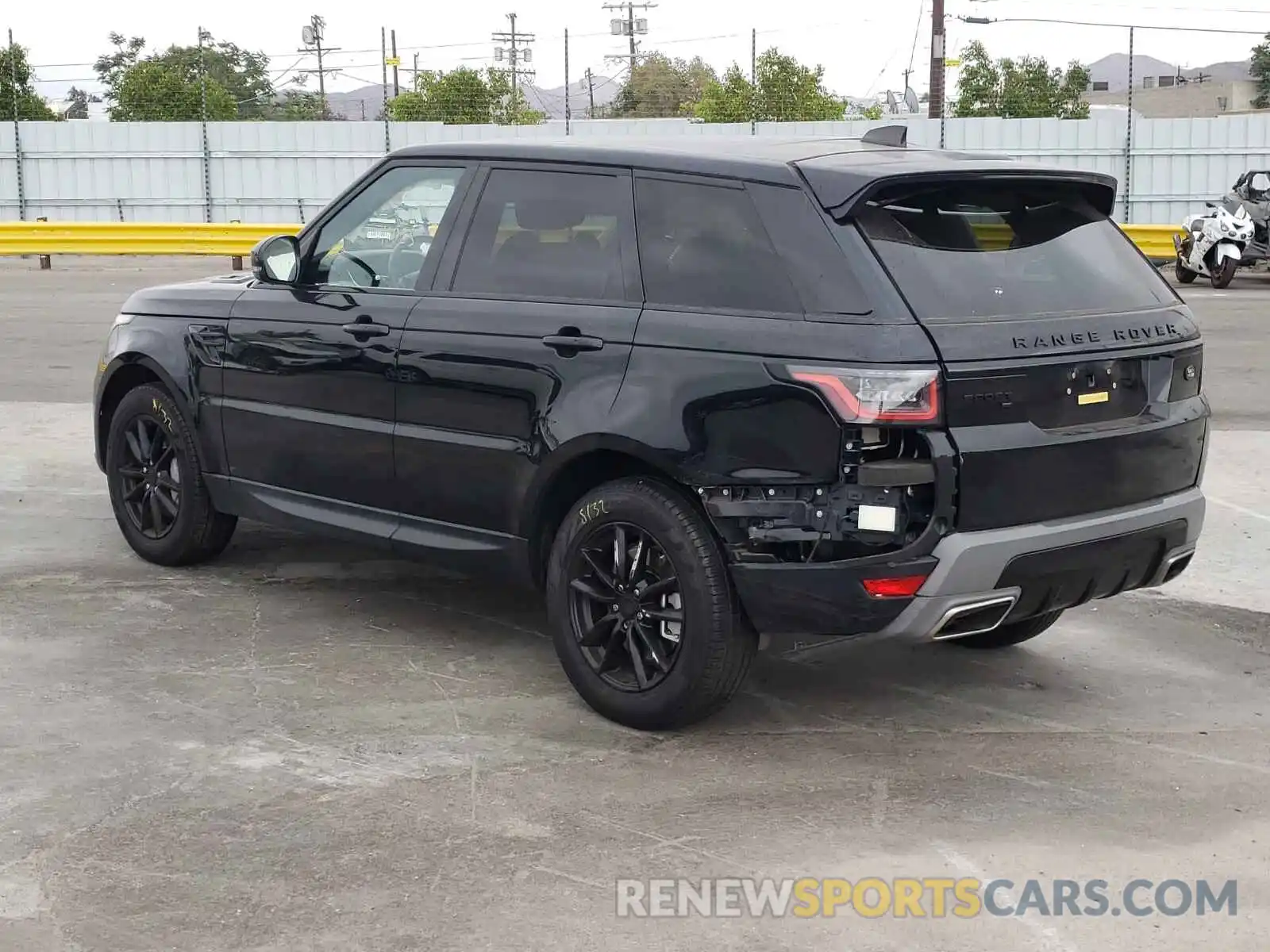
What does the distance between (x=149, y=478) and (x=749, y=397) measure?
3.33 meters

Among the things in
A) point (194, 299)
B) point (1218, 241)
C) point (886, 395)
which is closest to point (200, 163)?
point (1218, 241)

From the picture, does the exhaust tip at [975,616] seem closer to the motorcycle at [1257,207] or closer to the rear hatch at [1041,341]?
the rear hatch at [1041,341]

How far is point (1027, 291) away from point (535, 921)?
2355mm

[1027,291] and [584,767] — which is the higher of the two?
[1027,291]

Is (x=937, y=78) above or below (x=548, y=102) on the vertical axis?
below

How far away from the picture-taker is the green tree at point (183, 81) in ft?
149

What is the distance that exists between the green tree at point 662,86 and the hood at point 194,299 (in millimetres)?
48255

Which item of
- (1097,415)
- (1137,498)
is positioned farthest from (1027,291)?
(1137,498)

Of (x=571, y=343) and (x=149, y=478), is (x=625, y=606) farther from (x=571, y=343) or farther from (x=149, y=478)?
(x=149, y=478)

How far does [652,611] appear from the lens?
4988 mm

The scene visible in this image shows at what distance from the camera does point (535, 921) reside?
12.5ft

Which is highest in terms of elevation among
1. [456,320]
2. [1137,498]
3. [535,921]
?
[456,320]

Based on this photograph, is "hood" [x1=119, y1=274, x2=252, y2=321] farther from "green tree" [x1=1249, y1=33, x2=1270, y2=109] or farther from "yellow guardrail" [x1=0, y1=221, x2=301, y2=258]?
"green tree" [x1=1249, y1=33, x2=1270, y2=109]

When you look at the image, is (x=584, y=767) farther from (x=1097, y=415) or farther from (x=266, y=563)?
(x=266, y=563)
